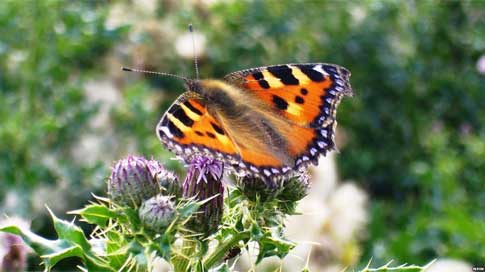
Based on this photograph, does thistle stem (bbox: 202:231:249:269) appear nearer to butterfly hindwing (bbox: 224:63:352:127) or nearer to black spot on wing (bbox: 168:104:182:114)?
black spot on wing (bbox: 168:104:182:114)

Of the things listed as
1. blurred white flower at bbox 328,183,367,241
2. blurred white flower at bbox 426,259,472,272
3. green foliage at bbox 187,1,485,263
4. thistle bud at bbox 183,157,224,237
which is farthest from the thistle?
green foliage at bbox 187,1,485,263

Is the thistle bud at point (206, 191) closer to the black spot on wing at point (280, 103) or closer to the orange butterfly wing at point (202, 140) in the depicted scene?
the orange butterfly wing at point (202, 140)

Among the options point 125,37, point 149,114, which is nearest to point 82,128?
point 149,114

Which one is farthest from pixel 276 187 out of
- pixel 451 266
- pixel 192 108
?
pixel 451 266

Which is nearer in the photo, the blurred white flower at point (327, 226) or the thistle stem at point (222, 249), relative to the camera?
the thistle stem at point (222, 249)

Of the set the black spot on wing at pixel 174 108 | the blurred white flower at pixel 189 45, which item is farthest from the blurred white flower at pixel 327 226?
the black spot on wing at pixel 174 108

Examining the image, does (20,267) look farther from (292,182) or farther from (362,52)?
(362,52)

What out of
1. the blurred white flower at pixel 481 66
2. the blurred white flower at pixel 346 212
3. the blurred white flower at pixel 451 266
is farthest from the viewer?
the blurred white flower at pixel 481 66
